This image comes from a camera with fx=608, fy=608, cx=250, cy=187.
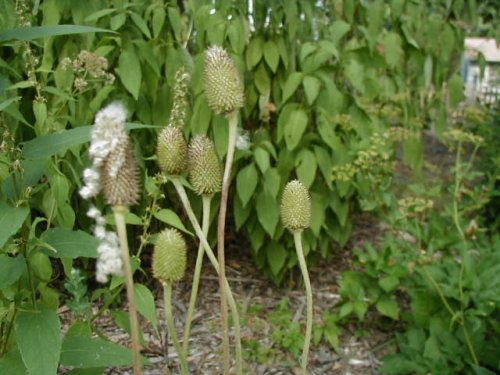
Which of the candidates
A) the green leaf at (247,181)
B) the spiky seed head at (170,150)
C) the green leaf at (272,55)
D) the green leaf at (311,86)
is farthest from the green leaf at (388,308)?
the spiky seed head at (170,150)

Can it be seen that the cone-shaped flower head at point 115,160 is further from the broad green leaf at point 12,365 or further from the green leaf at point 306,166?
the green leaf at point 306,166

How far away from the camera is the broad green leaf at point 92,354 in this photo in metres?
1.32

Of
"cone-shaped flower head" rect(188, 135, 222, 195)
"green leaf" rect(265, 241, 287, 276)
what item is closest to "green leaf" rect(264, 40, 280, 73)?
"green leaf" rect(265, 241, 287, 276)

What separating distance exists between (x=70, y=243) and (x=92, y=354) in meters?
0.25

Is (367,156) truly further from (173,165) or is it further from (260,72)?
(173,165)

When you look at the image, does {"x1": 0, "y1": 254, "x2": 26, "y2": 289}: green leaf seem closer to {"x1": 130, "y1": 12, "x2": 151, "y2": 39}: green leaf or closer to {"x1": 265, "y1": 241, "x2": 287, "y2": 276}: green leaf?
{"x1": 130, "y1": 12, "x2": 151, "y2": 39}: green leaf

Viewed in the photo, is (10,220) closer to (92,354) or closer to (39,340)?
(39,340)

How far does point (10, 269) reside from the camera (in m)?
1.27

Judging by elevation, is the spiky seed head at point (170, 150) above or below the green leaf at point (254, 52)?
below

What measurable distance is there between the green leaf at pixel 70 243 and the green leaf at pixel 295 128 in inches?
59.7

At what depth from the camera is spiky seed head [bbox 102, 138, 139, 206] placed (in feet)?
2.68

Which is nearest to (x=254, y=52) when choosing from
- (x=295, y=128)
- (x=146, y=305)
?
(x=295, y=128)

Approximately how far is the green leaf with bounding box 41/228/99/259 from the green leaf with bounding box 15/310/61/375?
0.45 feet

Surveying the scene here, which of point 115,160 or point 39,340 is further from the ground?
point 115,160
